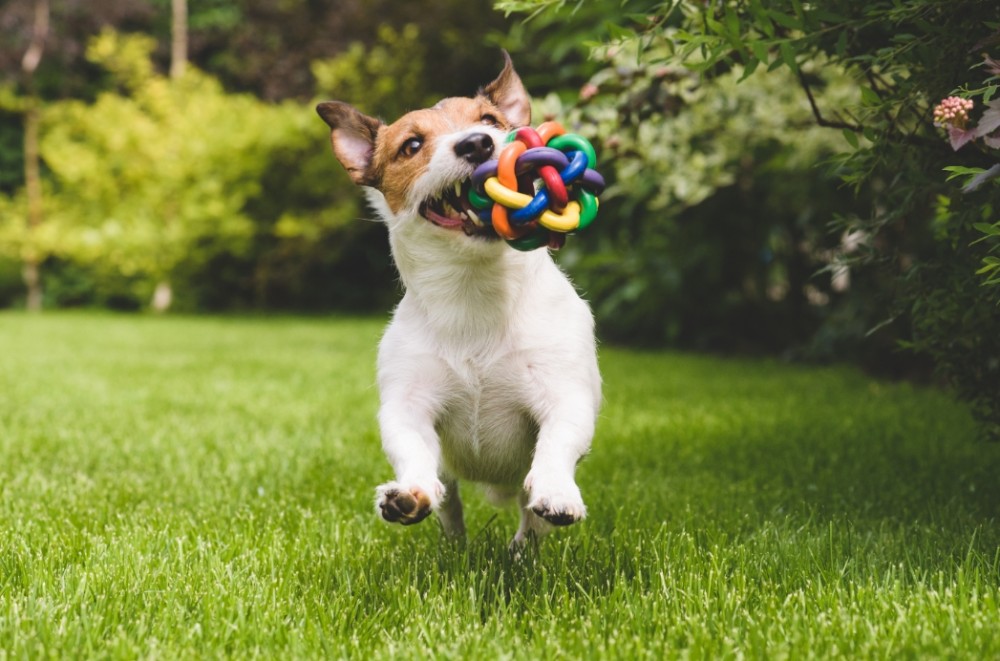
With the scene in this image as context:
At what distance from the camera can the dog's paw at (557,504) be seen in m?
2.16

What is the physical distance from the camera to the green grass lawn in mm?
2090

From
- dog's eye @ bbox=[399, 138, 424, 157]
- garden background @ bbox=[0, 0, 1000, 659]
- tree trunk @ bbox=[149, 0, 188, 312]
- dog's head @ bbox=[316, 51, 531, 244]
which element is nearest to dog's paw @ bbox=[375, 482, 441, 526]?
garden background @ bbox=[0, 0, 1000, 659]

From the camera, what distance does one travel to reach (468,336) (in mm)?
2768

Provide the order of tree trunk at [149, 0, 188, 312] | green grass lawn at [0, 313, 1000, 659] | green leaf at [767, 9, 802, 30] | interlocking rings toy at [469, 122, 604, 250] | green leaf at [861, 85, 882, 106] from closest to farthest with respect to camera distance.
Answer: green grass lawn at [0, 313, 1000, 659], green leaf at [767, 9, 802, 30], interlocking rings toy at [469, 122, 604, 250], green leaf at [861, 85, 882, 106], tree trunk at [149, 0, 188, 312]

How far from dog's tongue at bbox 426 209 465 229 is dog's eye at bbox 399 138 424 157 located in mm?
252

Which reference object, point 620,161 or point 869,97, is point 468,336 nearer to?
point 869,97

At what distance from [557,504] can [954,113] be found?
126 cm

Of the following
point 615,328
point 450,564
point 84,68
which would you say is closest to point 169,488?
point 450,564

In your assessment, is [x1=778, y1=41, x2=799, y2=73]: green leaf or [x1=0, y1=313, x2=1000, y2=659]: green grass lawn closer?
[x1=0, y1=313, x2=1000, y2=659]: green grass lawn

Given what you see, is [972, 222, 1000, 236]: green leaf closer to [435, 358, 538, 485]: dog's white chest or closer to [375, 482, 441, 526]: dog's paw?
[435, 358, 538, 485]: dog's white chest

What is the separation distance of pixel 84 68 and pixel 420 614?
22.8 m

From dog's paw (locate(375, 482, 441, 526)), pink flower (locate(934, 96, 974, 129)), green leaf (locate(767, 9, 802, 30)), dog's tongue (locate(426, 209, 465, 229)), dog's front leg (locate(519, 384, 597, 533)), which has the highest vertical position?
green leaf (locate(767, 9, 802, 30))

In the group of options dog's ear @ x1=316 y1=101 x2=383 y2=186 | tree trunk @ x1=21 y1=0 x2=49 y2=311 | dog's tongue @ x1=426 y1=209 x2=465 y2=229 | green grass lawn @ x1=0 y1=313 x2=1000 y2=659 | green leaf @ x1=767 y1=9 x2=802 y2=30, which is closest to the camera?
green grass lawn @ x1=0 y1=313 x2=1000 y2=659

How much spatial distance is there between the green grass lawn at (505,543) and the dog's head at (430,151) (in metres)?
1.00
